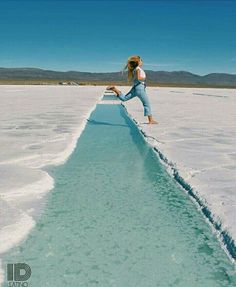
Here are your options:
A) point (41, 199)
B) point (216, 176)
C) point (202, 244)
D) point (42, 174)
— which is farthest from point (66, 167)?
point (202, 244)

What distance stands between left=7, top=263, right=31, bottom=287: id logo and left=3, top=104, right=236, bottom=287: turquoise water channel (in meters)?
0.04

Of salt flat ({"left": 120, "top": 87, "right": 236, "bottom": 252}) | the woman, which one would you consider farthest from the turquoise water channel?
the woman

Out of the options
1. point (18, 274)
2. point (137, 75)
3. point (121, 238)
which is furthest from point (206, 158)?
point (137, 75)

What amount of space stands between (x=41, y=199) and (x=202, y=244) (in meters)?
1.44

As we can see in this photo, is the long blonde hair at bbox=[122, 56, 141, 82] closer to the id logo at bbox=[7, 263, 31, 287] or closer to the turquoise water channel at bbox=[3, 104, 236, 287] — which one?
the turquoise water channel at bbox=[3, 104, 236, 287]

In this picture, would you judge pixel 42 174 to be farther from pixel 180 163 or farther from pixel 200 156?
pixel 200 156

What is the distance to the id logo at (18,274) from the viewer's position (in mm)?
2023

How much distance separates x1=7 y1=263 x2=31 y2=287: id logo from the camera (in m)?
2.02

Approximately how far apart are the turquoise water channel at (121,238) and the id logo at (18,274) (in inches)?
1.4

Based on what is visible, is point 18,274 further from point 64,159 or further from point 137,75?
point 137,75

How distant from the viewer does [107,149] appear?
591 centimetres

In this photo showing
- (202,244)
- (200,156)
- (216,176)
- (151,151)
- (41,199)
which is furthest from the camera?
(151,151)

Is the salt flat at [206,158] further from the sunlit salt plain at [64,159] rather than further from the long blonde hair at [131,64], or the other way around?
the long blonde hair at [131,64]

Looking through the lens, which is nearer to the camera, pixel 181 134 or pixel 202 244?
pixel 202 244
